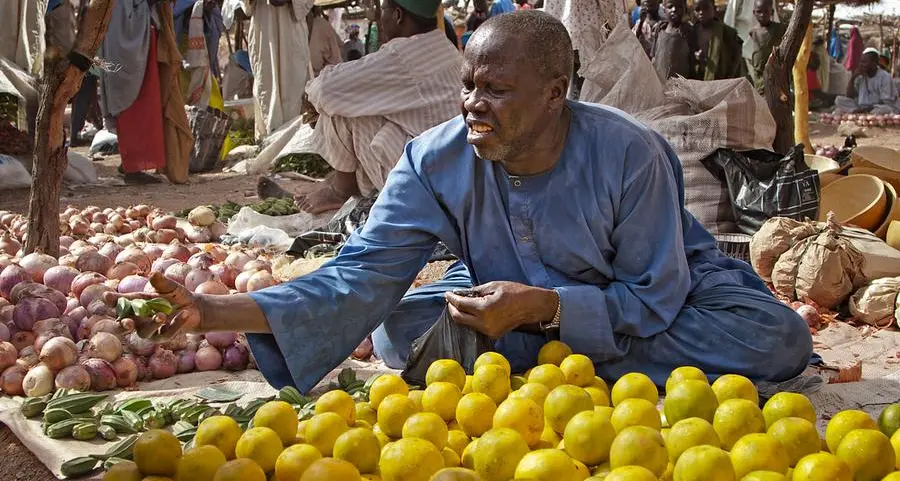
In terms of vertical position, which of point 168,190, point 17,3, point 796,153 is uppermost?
point 17,3

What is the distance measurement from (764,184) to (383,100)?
91.8 inches

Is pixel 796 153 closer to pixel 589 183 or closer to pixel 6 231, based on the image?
pixel 589 183

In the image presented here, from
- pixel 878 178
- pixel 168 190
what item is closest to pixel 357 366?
pixel 878 178

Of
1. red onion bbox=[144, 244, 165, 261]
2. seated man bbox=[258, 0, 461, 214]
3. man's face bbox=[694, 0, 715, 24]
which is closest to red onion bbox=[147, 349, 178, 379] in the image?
red onion bbox=[144, 244, 165, 261]

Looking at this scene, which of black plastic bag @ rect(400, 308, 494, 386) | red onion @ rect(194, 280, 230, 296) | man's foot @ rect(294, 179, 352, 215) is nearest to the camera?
black plastic bag @ rect(400, 308, 494, 386)

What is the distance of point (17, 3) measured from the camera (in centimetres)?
820

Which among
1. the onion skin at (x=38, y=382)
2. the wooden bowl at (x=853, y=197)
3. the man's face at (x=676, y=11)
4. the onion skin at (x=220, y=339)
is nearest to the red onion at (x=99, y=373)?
the onion skin at (x=38, y=382)

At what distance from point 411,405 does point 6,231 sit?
3.83m

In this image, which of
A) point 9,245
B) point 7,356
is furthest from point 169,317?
point 9,245

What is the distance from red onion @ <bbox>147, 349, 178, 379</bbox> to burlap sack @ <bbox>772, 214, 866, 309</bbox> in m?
2.84

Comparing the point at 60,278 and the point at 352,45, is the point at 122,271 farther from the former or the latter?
the point at 352,45

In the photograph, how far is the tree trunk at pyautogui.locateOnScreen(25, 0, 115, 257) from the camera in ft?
13.7

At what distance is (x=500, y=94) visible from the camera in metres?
2.68

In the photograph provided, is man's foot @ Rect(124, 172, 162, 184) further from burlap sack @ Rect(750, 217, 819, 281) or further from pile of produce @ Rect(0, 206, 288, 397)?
burlap sack @ Rect(750, 217, 819, 281)
